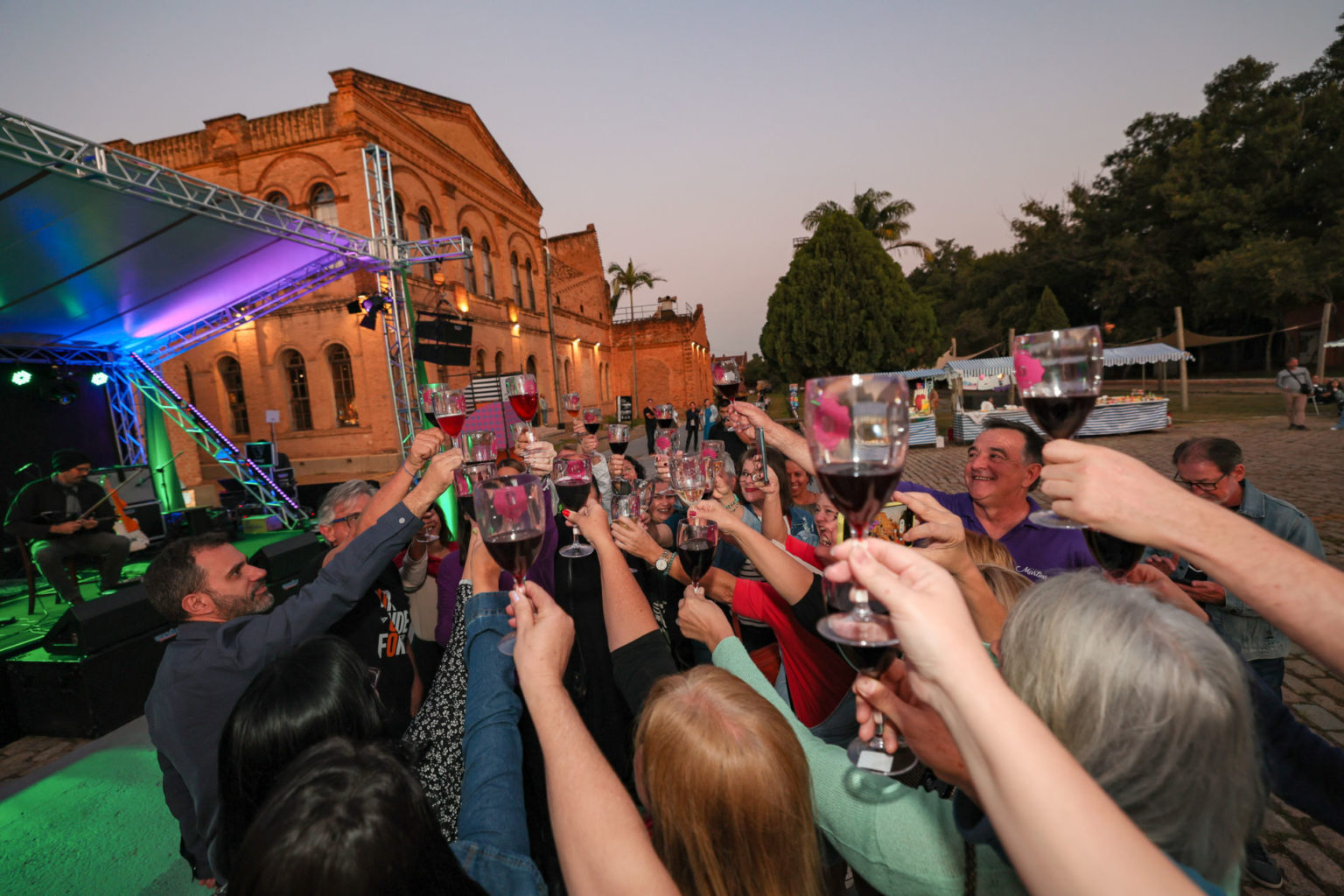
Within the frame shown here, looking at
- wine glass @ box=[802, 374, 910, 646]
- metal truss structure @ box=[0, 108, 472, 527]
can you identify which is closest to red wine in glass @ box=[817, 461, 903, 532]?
wine glass @ box=[802, 374, 910, 646]

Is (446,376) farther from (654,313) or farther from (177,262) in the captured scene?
(654,313)

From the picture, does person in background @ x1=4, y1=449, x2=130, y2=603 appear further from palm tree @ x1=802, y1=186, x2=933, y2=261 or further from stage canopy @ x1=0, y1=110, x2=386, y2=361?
palm tree @ x1=802, y1=186, x2=933, y2=261

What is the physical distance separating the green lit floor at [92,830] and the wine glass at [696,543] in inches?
125

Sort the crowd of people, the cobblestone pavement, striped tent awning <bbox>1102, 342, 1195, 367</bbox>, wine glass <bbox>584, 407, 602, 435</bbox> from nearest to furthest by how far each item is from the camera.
Result: the crowd of people
the cobblestone pavement
wine glass <bbox>584, 407, 602, 435</bbox>
striped tent awning <bbox>1102, 342, 1195, 367</bbox>

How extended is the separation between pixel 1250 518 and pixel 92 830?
21.2 ft

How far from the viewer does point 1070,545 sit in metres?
2.89

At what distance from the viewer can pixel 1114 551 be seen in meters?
1.28

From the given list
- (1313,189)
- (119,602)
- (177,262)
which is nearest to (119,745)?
(119,602)

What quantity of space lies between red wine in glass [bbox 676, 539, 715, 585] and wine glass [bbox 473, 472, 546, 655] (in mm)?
583

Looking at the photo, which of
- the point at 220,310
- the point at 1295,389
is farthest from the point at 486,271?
the point at 1295,389

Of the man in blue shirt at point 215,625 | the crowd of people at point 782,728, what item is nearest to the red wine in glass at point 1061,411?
the crowd of people at point 782,728

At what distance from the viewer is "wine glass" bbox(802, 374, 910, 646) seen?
1.01 meters

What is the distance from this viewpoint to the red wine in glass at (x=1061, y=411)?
4.50ft

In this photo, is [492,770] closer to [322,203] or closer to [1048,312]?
[322,203]
